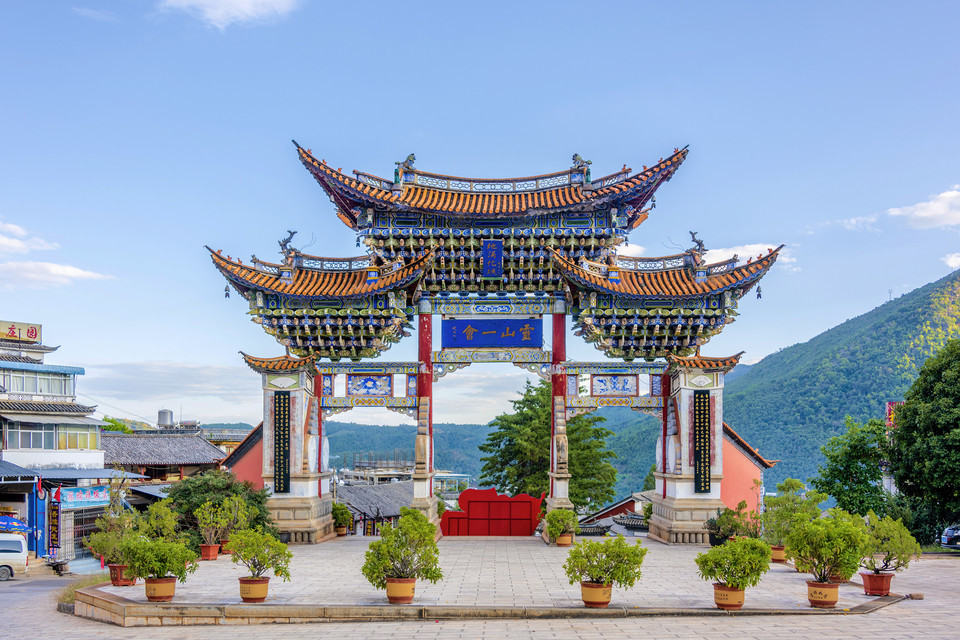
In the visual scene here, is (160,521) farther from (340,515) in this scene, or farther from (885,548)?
A: (885,548)

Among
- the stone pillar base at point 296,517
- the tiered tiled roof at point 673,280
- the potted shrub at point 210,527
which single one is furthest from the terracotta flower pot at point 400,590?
the tiered tiled roof at point 673,280

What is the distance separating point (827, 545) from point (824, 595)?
69 centimetres

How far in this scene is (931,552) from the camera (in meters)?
16.8

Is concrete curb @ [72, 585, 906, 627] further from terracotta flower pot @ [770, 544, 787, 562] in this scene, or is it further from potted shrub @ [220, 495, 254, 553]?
potted shrub @ [220, 495, 254, 553]

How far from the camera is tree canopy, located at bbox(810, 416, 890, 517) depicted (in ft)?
65.3

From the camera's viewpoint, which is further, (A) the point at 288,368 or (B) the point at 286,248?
(B) the point at 286,248

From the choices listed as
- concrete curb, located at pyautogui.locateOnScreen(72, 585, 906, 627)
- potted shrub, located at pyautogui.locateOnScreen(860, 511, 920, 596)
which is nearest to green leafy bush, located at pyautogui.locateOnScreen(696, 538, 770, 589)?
concrete curb, located at pyautogui.locateOnScreen(72, 585, 906, 627)

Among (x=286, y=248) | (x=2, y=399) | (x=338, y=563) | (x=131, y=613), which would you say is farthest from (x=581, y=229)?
(x=2, y=399)

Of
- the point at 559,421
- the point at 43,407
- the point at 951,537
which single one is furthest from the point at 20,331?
the point at 951,537

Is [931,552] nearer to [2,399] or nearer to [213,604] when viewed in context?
[213,604]

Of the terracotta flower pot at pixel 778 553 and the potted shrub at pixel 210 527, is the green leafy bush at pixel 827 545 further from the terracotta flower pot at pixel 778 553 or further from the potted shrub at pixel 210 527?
the potted shrub at pixel 210 527

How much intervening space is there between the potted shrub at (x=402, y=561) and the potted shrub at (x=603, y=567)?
6.40 ft

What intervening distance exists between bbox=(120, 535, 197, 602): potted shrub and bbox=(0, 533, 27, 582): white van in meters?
12.7

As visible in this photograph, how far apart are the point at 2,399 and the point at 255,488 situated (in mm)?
12010
